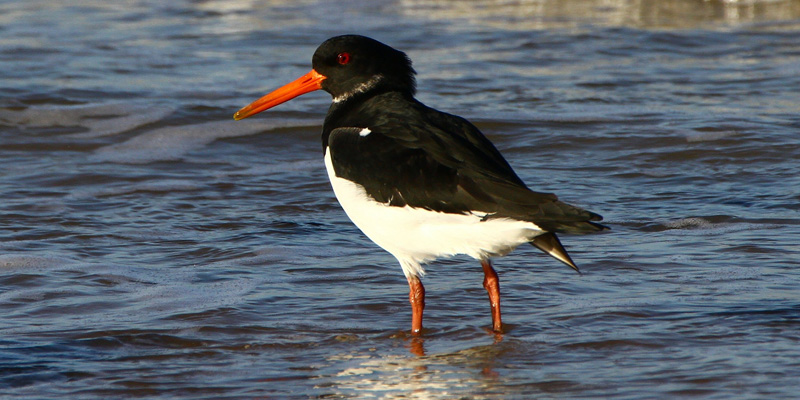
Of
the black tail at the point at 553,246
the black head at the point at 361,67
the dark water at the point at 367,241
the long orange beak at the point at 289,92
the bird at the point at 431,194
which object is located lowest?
the dark water at the point at 367,241

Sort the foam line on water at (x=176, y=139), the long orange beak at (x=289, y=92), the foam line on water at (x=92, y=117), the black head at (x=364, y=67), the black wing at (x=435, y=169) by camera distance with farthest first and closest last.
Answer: the foam line on water at (x=92, y=117)
the foam line on water at (x=176, y=139)
the long orange beak at (x=289, y=92)
the black head at (x=364, y=67)
the black wing at (x=435, y=169)

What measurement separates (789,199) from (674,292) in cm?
193

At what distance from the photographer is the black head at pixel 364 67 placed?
207 inches

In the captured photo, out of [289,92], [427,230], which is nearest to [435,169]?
[427,230]

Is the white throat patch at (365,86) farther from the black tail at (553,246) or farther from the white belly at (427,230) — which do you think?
the black tail at (553,246)

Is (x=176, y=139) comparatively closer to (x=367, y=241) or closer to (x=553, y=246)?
(x=367, y=241)

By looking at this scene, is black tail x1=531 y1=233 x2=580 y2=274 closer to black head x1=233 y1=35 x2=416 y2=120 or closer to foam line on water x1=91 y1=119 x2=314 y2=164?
black head x1=233 y1=35 x2=416 y2=120

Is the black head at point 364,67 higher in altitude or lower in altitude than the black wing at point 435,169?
higher

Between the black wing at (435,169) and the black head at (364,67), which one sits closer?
the black wing at (435,169)

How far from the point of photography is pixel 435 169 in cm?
430

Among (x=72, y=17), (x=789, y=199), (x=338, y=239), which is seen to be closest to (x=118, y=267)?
(x=338, y=239)

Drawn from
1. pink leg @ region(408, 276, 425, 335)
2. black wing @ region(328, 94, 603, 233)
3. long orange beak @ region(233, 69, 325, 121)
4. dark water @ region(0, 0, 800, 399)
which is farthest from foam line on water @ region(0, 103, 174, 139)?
pink leg @ region(408, 276, 425, 335)

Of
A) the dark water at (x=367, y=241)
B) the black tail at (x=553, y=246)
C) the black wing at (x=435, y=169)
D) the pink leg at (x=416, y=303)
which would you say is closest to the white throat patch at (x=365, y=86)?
the black wing at (x=435, y=169)

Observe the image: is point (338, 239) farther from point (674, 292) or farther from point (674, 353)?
point (674, 353)
